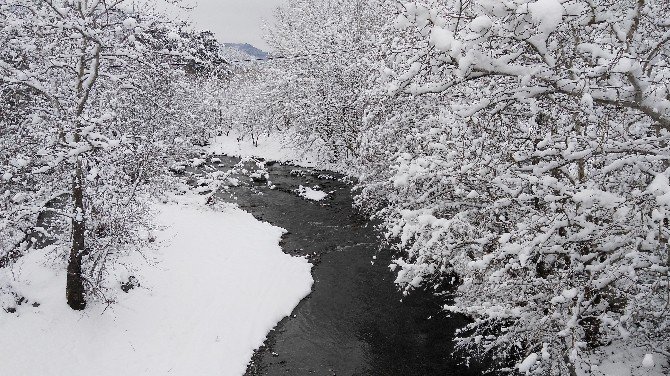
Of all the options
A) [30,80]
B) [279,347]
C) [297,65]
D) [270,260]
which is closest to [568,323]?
[279,347]

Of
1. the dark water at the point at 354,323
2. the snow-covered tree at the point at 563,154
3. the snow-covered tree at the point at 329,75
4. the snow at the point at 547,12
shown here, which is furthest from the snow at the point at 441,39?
the snow-covered tree at the point at 329,75

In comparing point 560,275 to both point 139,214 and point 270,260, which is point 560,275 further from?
point 270,260

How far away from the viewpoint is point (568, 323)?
5613mm

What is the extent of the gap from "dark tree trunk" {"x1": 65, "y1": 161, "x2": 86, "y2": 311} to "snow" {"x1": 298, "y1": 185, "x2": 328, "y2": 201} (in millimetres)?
15381

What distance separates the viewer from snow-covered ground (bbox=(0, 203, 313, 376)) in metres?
9.75

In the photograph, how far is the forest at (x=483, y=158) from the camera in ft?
15.9

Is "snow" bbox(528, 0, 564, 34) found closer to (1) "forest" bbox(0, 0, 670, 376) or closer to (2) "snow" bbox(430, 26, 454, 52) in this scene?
(1) "forest" bbox(0, 0, 670, 376)

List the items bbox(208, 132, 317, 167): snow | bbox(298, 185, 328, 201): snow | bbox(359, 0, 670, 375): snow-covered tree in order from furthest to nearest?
bbox(208, 132, 317, 167): snow → bbox(298, 185, 328, 201): snow → bbox(359, 0, 670, 375): snow-covered tree

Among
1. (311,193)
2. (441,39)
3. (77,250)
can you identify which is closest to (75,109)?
(77,250)

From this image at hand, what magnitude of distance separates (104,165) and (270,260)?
8019mm

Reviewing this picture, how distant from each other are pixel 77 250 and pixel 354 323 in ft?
24.3

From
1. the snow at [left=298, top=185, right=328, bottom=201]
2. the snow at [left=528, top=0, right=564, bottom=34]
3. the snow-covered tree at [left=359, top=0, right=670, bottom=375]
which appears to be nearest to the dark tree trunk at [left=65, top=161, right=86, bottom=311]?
the snow-covered tree at [left=359, top=0, right=670, bottom=375]

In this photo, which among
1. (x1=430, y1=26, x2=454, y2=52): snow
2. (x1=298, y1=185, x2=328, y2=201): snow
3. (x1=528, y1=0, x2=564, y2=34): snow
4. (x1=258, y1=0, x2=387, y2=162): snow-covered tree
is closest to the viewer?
(x1=528, y1=0, x2=564, y2=34): snow

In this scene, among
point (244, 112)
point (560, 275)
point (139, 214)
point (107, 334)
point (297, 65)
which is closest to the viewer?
point (560, 275)
